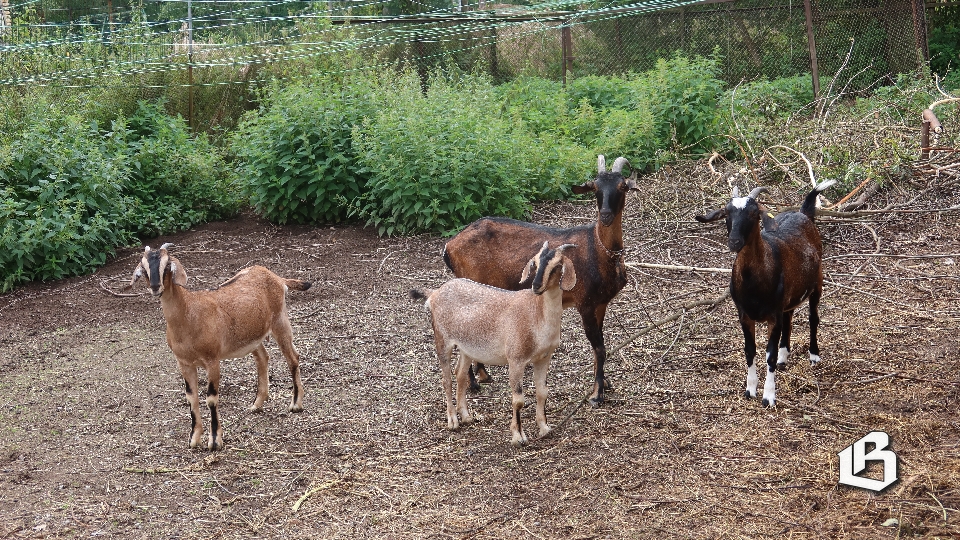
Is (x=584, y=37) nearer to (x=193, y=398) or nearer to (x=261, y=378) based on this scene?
(x=261, y=378)

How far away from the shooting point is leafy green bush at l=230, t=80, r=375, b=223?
1073cm

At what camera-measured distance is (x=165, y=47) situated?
47.1 ft

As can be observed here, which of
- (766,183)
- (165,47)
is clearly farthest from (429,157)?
(165,47)

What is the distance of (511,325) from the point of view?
563 cm

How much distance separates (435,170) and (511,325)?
4776 millimetres

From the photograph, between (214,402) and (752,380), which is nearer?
(214,402)

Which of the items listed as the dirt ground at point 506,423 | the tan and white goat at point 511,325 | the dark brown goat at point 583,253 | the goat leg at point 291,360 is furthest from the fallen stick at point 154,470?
the dark brown goat at point 583,253

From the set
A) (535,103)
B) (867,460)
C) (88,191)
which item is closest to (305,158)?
(88,191)

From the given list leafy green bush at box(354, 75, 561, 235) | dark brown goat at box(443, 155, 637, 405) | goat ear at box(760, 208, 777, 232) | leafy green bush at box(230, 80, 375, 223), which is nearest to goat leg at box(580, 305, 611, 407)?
dark brown goat at box(443, 155, 637, 405)

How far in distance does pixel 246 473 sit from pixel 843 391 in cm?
379

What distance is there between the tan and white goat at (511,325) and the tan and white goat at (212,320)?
3.39 feet

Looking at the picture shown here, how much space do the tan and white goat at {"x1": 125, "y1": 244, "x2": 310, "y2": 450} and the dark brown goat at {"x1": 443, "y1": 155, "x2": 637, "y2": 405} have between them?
1.37 m

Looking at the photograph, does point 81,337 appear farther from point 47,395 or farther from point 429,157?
point 429,157

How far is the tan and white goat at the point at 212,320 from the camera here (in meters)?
5.70
